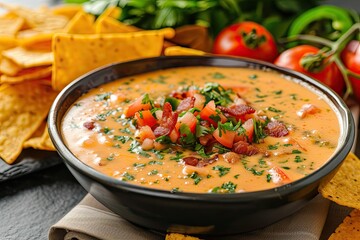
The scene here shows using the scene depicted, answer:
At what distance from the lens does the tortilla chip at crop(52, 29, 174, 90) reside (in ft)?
13.0

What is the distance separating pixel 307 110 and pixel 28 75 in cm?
193

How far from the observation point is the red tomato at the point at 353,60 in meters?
4.21

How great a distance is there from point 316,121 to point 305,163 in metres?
0.49

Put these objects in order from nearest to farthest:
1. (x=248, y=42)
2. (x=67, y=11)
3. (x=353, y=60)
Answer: (x=353, y=60) → (x=248, y=42) → (x=67, y=11)

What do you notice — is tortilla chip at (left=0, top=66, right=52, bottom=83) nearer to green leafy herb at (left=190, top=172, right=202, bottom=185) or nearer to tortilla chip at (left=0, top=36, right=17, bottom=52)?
tortilla chip at (left=0, top=36, right=17, bottom=52)

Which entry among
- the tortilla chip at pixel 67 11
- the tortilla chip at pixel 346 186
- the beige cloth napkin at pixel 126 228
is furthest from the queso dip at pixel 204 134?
the tortilla chip at pixel 67 11

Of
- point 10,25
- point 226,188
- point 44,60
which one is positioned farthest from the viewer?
point 10,25

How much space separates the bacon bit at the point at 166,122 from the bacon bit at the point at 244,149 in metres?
0.34

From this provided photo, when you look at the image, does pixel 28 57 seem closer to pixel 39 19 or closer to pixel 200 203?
pixel 39 19

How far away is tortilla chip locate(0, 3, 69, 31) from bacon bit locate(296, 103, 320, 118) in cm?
241

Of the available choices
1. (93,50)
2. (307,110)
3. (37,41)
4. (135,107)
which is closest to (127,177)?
(135,107)

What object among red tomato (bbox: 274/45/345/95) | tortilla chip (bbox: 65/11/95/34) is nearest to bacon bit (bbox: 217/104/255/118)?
red tomato (bbox: 274/45/345/95)

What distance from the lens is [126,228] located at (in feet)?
9.14

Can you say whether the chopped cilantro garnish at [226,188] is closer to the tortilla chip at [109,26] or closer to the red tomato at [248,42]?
the red tomato at [248,42]
